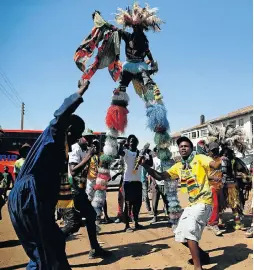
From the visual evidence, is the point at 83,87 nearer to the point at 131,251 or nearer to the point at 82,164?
the point at 82,164

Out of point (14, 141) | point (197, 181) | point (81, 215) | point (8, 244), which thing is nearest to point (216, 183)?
point (197, 181)

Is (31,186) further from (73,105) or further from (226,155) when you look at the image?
(226,155)

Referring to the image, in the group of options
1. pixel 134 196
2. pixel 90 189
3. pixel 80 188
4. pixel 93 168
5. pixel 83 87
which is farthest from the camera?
pixel 93 168

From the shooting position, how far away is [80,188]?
4.70m

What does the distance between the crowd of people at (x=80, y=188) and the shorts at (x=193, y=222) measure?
1 centimetres

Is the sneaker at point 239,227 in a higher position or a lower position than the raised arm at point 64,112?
lower

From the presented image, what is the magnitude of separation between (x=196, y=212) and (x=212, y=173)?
240 cm

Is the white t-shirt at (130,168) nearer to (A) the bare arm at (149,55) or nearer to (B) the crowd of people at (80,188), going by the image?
(B) the crowd of people at (80,188)

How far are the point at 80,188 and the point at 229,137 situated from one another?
3797 millimetres

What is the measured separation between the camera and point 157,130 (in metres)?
6.27

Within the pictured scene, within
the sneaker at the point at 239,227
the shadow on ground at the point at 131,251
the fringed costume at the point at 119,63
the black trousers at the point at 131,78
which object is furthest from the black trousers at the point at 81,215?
the sneaker at the point at 239,227

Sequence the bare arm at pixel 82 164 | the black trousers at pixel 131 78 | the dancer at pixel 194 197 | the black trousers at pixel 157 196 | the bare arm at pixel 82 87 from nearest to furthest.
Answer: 1. the bare arm at pixel 82 87
2. the dancer at pixel 194 197
3. the bare arm at pixel 82 164
4. the black trousers at pixel 131 78
5. the black trousers at pixel 157 196

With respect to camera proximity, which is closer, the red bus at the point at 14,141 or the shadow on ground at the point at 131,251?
the shadow on ground at the point at 131,251

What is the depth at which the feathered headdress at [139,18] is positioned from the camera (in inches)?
259
